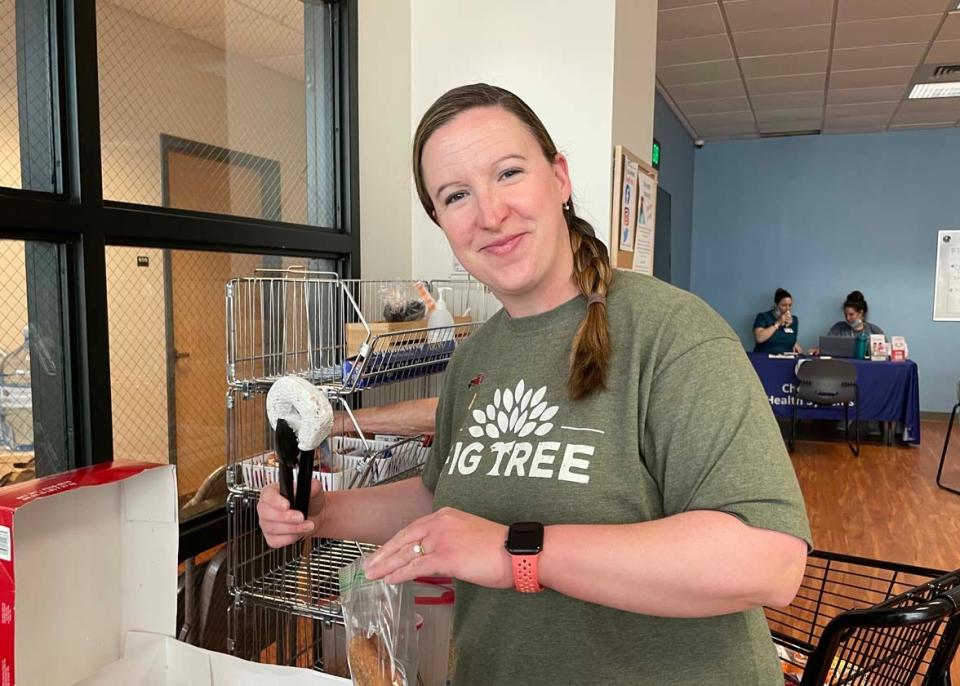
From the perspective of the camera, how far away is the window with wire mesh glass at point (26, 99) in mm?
1340

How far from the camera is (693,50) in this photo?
5.34 meters

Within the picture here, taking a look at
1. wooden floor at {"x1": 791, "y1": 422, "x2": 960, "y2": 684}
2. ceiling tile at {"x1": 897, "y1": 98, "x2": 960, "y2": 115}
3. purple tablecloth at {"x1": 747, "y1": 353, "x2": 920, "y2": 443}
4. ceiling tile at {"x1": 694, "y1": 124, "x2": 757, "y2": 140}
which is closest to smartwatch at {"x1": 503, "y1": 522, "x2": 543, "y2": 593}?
wooden floor at {"x1": 791, "y1": 422, "x2": 960, "y2": 684}

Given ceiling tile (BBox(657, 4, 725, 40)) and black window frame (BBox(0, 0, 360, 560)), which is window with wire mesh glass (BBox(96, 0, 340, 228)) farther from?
ceiling tile (BBox(657, 4, 725, 40))

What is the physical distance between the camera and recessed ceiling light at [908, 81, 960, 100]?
620 cm

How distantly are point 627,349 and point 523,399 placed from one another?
6.5 inches

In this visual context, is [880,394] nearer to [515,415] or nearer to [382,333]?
[382,333]

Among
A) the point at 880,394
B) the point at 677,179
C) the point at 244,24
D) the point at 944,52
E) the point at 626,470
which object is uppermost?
the point at 944,52

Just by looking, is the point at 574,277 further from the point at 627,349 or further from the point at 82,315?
the point at 82,315

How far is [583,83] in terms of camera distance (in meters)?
2.36

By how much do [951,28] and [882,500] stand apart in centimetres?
313

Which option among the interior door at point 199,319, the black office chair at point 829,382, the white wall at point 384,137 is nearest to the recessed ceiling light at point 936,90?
the black office chair at point 829,382

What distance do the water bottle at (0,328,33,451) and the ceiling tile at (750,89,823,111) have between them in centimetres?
664

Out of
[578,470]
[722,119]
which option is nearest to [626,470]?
[578,470]

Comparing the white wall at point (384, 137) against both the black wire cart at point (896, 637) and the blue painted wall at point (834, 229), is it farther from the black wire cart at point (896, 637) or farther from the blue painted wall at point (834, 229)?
the blue painted wall at point (834, 229)
